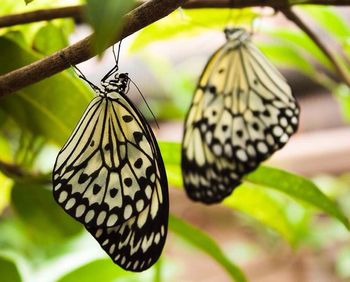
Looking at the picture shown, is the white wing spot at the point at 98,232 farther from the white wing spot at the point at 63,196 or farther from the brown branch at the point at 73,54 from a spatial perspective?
the brown branch at the point at 73,54

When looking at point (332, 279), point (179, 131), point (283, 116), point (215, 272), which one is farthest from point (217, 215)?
point (283, 116)

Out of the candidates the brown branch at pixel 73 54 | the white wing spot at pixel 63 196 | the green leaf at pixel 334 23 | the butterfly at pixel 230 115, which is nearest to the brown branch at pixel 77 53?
the brown branch at pixel 73 54

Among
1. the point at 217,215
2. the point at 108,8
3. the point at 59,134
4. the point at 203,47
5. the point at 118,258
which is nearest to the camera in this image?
the point at 108,8

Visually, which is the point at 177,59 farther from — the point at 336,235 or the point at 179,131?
the point at 336,235

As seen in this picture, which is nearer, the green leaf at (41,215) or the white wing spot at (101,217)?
the white wing spot at (101,217)

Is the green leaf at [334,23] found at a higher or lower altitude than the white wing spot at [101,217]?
lower

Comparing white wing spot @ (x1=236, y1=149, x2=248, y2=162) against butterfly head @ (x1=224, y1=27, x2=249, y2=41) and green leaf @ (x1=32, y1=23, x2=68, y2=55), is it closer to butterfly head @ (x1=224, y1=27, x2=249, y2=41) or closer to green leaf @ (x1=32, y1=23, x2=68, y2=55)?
butterfly head @ (x1=224, y1=27, x2=249, y2=41)
